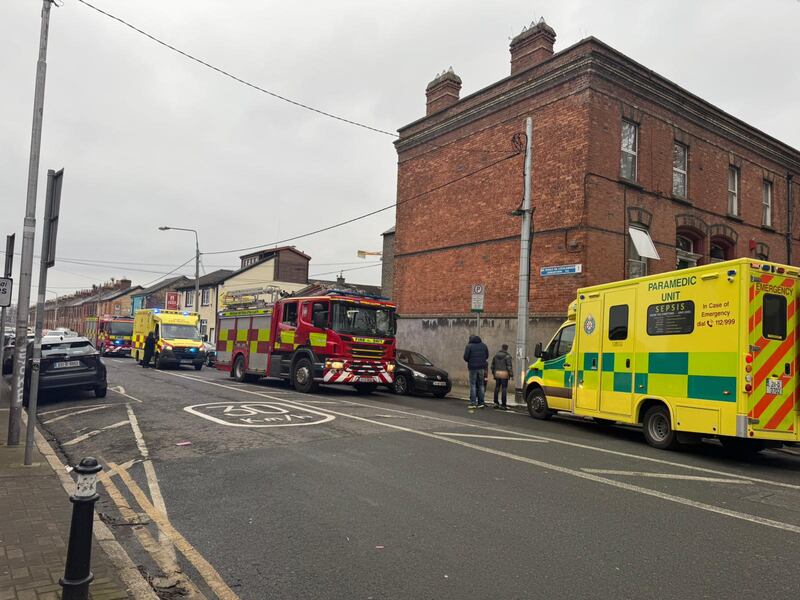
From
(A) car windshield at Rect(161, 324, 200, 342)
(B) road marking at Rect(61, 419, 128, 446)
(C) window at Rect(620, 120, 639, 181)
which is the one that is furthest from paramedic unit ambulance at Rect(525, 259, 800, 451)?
(A) car windshield at Rect(161, 324, 200, 342)

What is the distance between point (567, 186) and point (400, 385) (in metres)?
7.80

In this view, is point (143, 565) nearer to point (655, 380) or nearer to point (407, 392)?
point (655, 380)

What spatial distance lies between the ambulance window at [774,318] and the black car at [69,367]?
12903 mm

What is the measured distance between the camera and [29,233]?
7.23 metres

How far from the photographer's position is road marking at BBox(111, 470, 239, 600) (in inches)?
147

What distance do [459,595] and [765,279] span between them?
6911mm

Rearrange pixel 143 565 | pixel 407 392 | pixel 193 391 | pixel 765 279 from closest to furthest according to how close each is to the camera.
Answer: pixel 143 565 < pixel 765 279 < pixel 193 391 < pixel 407 392

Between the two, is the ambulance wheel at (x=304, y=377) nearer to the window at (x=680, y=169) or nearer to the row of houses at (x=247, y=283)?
the window at (x=680, y=169)

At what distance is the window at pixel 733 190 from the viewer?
2144 cm

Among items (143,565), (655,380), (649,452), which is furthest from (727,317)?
(143,565)

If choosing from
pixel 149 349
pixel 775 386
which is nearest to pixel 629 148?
pixel 775 386

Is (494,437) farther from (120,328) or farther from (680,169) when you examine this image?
(120,328)

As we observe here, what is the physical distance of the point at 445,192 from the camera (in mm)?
22109

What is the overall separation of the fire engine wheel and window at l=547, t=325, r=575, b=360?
20.1 ft
